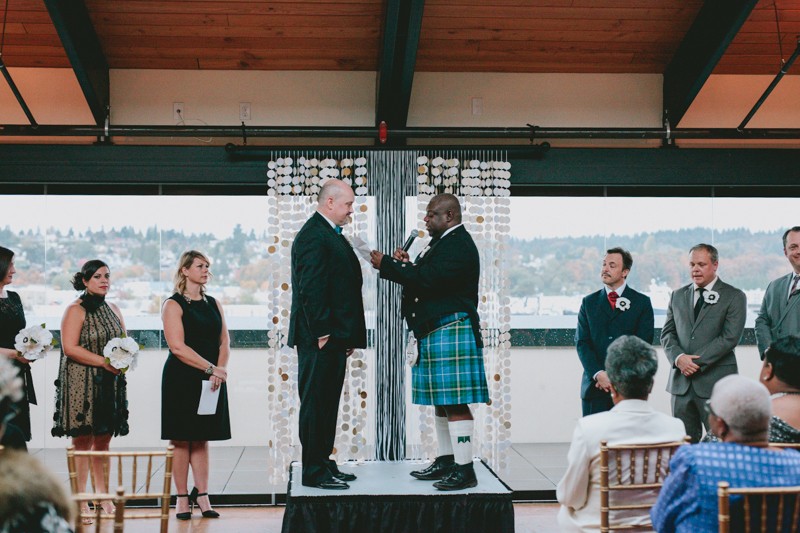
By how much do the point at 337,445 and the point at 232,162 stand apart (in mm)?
1923

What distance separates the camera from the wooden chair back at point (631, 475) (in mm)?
2551

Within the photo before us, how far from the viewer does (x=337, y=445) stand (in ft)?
17.5

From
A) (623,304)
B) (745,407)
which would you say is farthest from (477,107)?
(745,407)

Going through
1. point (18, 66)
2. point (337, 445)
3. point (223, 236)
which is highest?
point (18, 66)

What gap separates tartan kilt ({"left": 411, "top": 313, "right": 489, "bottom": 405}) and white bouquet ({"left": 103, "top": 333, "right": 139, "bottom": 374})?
1684 millimetres

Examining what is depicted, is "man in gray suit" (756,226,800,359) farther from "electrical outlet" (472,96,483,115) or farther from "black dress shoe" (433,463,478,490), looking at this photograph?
"electrical outlet" (472,96,483,115)

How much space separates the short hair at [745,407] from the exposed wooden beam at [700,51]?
3.18 m

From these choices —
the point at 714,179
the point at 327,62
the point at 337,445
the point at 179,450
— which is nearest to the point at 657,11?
the point at 714,179

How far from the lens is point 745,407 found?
2238 mm

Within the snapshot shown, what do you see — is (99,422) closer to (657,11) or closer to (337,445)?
(337,445)

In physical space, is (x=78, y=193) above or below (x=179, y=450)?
above

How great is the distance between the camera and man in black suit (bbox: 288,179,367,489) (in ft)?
13.4

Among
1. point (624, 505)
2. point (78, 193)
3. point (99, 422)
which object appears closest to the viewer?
point (624, 505)

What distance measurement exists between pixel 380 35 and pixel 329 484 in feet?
9.13
